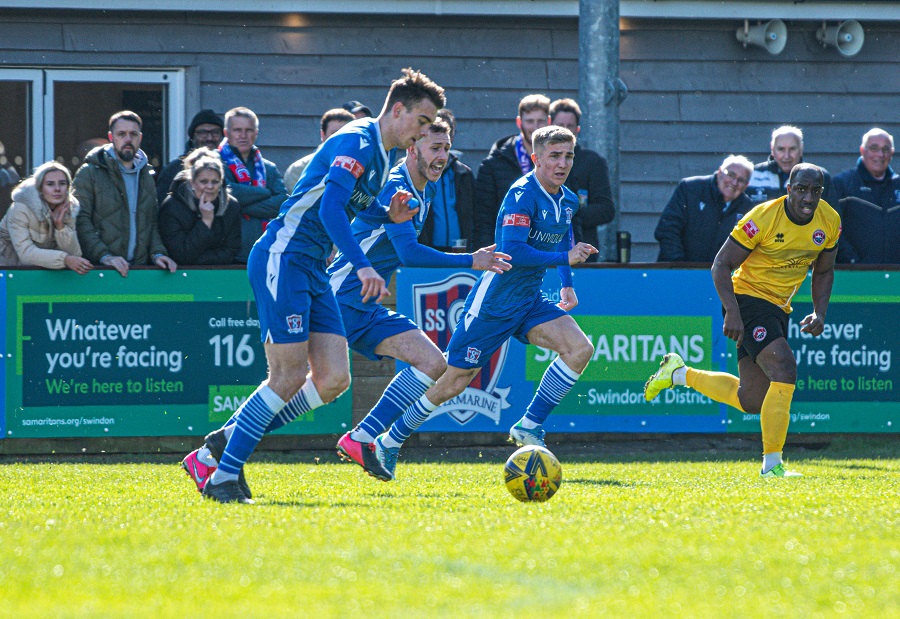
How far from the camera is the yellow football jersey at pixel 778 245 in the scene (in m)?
8.88

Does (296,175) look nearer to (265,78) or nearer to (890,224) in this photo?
(265,78)

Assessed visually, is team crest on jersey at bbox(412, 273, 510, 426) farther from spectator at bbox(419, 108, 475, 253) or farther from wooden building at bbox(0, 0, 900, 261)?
wooden building at bbox(0, 0, 900, 261)

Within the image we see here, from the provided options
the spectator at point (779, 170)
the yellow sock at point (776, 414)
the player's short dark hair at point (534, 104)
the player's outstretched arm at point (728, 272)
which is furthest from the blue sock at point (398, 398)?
the spectator at point (779, 170)

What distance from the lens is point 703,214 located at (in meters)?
12.0

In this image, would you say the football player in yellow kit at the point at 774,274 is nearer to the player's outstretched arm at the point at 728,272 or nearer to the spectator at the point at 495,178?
the player's outstretched arm at the point at 728,272

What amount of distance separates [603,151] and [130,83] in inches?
195

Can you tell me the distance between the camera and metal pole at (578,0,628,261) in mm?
12438

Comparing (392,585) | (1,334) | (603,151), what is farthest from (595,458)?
(392,585)

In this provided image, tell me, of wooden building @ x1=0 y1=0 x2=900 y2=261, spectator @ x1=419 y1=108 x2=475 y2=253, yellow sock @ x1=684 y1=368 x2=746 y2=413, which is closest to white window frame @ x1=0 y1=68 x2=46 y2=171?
wooden building @ x1=0 y1=0 x2=900 y2=261

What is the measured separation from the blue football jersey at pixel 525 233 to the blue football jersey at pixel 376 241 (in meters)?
0.65

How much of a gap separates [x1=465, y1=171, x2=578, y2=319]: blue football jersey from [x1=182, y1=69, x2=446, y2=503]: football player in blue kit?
2128 mm

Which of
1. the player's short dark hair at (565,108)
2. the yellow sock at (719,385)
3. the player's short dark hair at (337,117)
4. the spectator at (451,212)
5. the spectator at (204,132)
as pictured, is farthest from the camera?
the spectator at (204,132)

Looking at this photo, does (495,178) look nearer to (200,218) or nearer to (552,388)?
(200,218)

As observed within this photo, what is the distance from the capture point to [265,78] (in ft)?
45.9
